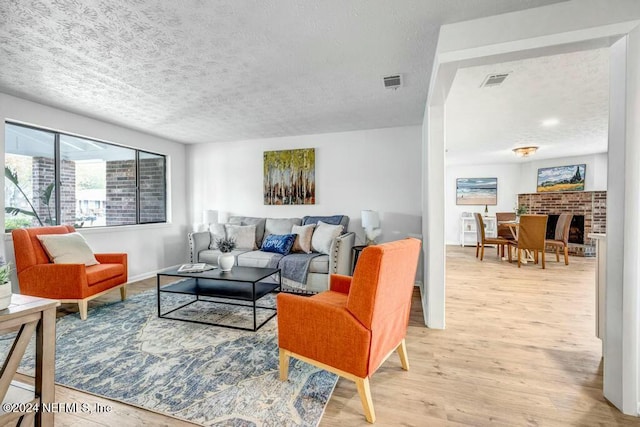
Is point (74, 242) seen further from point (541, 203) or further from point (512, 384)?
point (541, 203)

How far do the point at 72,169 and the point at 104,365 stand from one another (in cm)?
297

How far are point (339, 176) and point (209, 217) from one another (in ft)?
7.59

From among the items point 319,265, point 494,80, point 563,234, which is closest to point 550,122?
point 494,80

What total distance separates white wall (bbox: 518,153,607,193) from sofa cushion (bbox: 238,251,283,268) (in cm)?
716

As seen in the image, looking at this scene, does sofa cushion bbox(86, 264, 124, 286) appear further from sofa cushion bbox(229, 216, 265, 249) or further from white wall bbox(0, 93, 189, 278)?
sofa cushion bbox(229, 216, 265, 249)

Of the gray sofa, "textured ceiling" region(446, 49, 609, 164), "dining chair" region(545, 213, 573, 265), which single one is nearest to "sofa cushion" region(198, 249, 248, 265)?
the gray sofa

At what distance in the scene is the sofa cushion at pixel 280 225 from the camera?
4.45 m

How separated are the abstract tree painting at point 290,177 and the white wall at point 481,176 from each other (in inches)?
199

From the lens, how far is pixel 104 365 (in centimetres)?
208

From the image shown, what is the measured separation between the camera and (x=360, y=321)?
1.55 m

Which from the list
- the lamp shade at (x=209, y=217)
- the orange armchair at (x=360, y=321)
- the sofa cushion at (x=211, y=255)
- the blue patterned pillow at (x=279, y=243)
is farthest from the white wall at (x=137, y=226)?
the orange armchair at (x=360, y=321)

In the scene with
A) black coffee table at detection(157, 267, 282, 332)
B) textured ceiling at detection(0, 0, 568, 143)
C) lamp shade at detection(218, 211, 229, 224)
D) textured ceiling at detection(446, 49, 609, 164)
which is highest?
textured ceiling at detection(446, 49, 609, 164)

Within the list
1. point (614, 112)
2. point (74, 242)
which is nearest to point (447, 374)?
point (614, 112)

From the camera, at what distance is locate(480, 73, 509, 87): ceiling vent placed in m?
2.73
